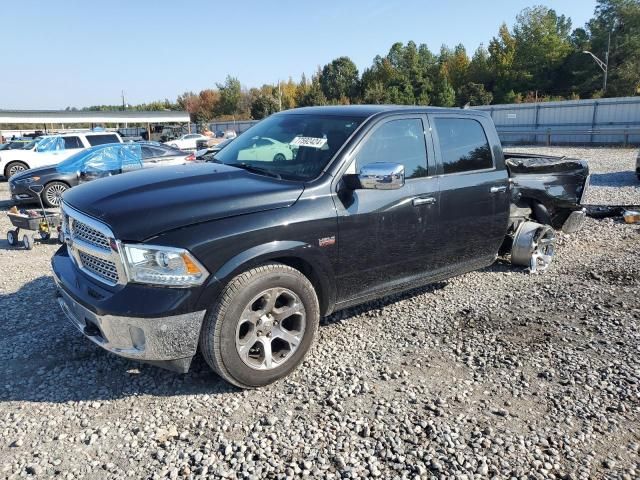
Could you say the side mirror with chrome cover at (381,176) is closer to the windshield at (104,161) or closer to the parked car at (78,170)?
the parked car at (78,170)

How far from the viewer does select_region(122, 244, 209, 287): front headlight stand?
2.98 m

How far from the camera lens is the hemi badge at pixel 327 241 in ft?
11.7

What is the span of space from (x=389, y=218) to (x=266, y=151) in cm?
120

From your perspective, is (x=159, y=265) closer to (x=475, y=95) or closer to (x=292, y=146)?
(x=292, y=146)

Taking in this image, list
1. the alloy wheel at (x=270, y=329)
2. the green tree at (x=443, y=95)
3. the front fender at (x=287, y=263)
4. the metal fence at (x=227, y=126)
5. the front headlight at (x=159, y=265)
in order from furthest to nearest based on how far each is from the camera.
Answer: the green tree at (x=443, y=95)
the metal fence at (x=227, y=126)
the alloy wheel at (x=270, y=329)
the front fender at (x=287, y=263)
the front headlight at (x=159, y=265)

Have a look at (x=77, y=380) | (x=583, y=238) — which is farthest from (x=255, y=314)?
(x=583, y=238)

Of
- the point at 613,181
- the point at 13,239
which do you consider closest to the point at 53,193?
the point at 13,239

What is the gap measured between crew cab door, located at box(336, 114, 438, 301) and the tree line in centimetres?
5924

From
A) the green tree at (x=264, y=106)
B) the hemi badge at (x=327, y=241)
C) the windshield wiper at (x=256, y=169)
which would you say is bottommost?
the hemi badge at (x=327, y=241)

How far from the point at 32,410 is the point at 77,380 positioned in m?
0.38

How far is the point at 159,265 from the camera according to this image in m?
3.00

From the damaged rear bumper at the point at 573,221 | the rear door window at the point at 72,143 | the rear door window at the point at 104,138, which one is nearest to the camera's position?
the damaged rear bumper at the point at 573,221

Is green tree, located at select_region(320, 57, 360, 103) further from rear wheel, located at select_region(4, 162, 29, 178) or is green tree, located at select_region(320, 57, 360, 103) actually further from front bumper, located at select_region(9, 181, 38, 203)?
front bumper, located at select_region(9, 181, 38, 203)

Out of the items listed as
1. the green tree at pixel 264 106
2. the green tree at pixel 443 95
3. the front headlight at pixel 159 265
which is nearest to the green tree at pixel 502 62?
the green tree at pixel 443 95
